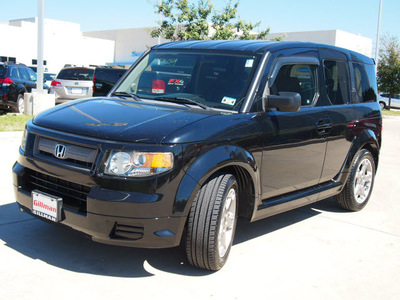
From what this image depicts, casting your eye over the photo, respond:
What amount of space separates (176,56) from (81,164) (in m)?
1.87

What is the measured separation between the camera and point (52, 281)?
3627 millimetres

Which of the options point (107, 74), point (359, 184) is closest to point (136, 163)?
point (359, 184)

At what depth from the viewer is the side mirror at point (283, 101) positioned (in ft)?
14.0

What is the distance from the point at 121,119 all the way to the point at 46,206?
0.87 metres

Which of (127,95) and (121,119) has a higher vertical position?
(127,95)

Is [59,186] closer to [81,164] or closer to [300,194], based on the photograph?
[81,164]

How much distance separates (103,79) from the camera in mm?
11969

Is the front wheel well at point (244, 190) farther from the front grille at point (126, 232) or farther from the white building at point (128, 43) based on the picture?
the white building at point (128, 43)

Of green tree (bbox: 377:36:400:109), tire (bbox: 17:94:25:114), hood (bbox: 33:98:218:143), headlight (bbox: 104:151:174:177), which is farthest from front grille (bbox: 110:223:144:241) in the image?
green tree (bbox: 377:36:400:109)

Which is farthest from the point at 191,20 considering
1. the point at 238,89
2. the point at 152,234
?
the point at 152,234

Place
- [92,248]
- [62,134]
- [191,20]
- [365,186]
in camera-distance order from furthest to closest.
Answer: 1. [191,20]
2. [365,186]
3. [92,248]
4. [62,134]

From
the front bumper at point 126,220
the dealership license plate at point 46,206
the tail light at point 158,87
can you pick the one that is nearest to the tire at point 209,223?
the front bumper at point 126,220

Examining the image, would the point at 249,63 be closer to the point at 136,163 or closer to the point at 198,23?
the point at 136,163

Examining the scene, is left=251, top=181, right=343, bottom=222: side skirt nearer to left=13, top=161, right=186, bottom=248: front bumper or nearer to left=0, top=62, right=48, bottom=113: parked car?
left=13, top=161, right=186, bottom=248: front bumper
